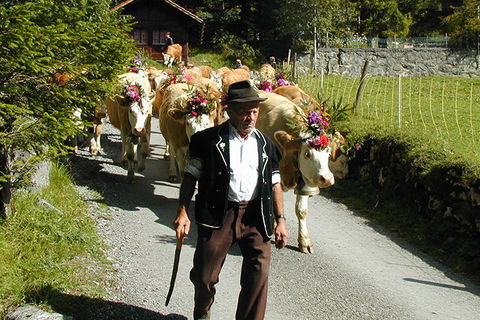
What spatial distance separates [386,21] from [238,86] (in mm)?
35706

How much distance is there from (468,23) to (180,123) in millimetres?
26869

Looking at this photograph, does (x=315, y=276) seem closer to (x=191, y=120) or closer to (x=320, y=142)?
(x=320, y=142)

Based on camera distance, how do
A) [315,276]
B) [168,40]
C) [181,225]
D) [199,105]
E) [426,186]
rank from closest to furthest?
[181,225], [315,276], [426,186], [199,105], [168,40]

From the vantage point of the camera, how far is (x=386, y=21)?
1478 inches

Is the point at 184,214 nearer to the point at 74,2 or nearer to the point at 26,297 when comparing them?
the point at 26,297

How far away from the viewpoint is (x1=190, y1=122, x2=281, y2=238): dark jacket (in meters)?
4.23

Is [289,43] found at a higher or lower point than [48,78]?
higher

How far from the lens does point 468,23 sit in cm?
3136

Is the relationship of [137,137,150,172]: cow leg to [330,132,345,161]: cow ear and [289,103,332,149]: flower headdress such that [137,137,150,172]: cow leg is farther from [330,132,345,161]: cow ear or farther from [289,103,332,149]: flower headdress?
[330,132,345,161]: cow ear

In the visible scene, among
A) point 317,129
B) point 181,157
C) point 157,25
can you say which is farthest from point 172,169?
point 157,25

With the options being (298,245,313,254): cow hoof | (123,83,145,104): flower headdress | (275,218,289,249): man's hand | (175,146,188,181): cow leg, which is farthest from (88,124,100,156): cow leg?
(275,218,289,249): man's hand

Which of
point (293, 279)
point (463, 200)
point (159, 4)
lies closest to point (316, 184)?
point (293, 279)

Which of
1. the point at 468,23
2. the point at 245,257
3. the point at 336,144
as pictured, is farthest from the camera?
the point at 468,23

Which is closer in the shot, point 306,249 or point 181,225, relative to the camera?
point 181,225
